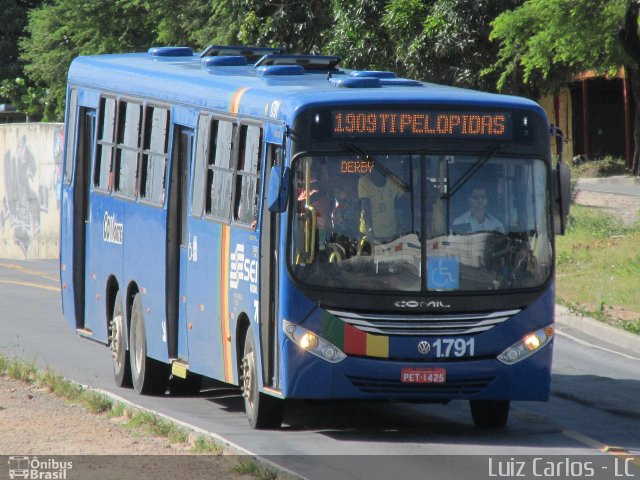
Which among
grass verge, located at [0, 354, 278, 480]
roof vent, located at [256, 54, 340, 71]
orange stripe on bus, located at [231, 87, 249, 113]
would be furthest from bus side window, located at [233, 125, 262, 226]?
roof vent, located at [256, 54, 340, 71]

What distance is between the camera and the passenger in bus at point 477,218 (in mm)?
11703

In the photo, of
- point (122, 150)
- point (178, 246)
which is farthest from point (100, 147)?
point (178, 246)

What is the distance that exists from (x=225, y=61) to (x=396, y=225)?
4.12 metres

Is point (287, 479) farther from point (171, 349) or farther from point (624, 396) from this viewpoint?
point (624, 396)

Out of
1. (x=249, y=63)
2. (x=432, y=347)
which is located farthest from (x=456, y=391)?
(x=249, y=63)

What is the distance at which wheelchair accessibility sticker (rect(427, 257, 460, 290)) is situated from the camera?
11602 mm

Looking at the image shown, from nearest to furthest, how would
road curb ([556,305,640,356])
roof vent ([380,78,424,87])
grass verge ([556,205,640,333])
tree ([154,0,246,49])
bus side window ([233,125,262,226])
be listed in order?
bus side window ([233,125,262,226]) < roof vent ([380,78,424,87]) < road curb ([556,305,640,356]) < grass verge ([556,205,640,333]) < tree ([154,0,246,49])

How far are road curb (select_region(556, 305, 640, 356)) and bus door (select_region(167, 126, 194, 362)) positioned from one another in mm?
6697

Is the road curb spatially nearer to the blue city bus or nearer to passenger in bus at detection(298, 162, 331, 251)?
the blue city bus

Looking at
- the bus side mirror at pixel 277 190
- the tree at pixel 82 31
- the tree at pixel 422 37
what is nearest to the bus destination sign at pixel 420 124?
the bus side mirror at pixel 277 190

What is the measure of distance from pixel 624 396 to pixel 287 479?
6426 millimetres

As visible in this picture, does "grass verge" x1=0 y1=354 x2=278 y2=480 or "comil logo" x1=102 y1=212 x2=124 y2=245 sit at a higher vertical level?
"comil logo" x1=102 y1=212 x2=124 y2=245

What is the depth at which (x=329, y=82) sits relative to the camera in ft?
42.9

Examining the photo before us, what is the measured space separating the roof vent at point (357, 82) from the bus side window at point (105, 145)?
407 cm
